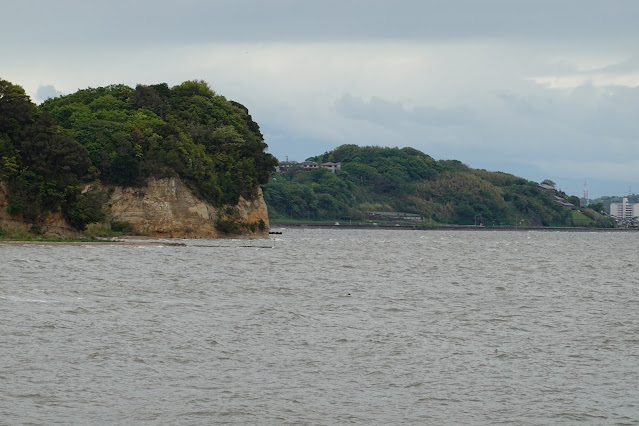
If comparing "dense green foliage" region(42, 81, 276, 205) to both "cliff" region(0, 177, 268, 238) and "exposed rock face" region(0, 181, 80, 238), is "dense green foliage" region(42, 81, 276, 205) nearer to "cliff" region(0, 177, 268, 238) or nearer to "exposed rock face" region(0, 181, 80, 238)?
"cliff" region(0, 177, 268, 238)

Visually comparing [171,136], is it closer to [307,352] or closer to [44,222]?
[44,222]

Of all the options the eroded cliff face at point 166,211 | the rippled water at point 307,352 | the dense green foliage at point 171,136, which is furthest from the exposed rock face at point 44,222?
the rippled water at point 307,352

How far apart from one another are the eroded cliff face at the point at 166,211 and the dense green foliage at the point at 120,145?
1285 millimetres

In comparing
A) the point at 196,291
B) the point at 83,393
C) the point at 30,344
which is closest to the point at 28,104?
the point at 196,291

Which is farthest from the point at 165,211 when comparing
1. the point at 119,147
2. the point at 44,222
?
the point at 44,222

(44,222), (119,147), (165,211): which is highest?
(119,147)

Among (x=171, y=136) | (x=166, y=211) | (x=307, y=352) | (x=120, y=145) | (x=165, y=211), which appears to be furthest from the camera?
(x=171, y=136)

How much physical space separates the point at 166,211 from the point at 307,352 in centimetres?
7928

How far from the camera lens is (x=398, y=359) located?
2478cm

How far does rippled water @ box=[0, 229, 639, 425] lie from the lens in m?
19.3

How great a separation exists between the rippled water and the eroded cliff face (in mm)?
51982

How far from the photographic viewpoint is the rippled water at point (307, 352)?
19.3m

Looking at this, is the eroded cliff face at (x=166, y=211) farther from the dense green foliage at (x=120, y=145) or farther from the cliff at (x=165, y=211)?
the dense green foliage at (x=120, y=145)

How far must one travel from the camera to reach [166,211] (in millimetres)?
103062
